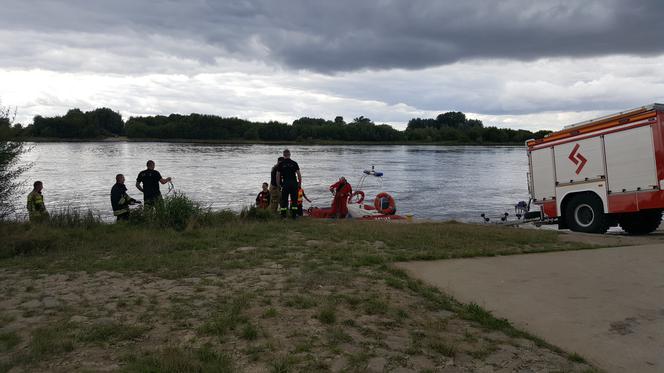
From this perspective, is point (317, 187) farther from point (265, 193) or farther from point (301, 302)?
point (301, 302)

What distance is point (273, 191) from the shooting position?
49.9ft

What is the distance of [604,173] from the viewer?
11766 millimetres

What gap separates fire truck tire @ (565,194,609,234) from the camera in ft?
39.2

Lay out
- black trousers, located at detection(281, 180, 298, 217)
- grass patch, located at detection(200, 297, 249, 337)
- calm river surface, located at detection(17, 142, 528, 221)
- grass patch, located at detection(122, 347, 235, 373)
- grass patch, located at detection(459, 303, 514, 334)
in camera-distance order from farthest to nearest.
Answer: calm river surface, located at detection(17, 142, 528, 221) < black trousers, located at detection(281, 180, 298, 217) < grass patch, located at detection(459, 303, 514, 334) < grass patch, located at detection(200, 297, 249, 337) < grass patch, located at detection(122, 347, 235, 373)

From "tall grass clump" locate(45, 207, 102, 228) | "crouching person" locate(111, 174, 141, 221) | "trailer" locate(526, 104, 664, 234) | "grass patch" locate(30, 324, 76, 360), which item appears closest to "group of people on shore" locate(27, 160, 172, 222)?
"crouching person" locate(111, 174, 141, 221)

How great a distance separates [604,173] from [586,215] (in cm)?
121

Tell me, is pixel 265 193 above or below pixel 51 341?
above

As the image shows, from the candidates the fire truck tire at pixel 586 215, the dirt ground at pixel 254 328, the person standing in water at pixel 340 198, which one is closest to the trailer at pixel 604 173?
the fire truck tire at pixel 586 215

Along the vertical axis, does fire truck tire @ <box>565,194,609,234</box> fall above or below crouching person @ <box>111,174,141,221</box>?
below

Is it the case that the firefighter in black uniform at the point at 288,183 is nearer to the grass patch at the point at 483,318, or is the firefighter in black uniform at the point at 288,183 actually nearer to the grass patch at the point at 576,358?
the grass patch at the point at 483,318

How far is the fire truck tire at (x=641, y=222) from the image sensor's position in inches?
487

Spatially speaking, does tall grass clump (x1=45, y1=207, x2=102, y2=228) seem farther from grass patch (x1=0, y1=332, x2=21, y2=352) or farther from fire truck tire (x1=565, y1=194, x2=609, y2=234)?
fire truck tire (x1=565, y1=194, x2=609, y2=234)

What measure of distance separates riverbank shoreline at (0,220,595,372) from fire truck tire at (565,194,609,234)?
362 cm

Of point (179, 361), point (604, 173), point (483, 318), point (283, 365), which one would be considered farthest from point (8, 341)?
point (604, 173)
